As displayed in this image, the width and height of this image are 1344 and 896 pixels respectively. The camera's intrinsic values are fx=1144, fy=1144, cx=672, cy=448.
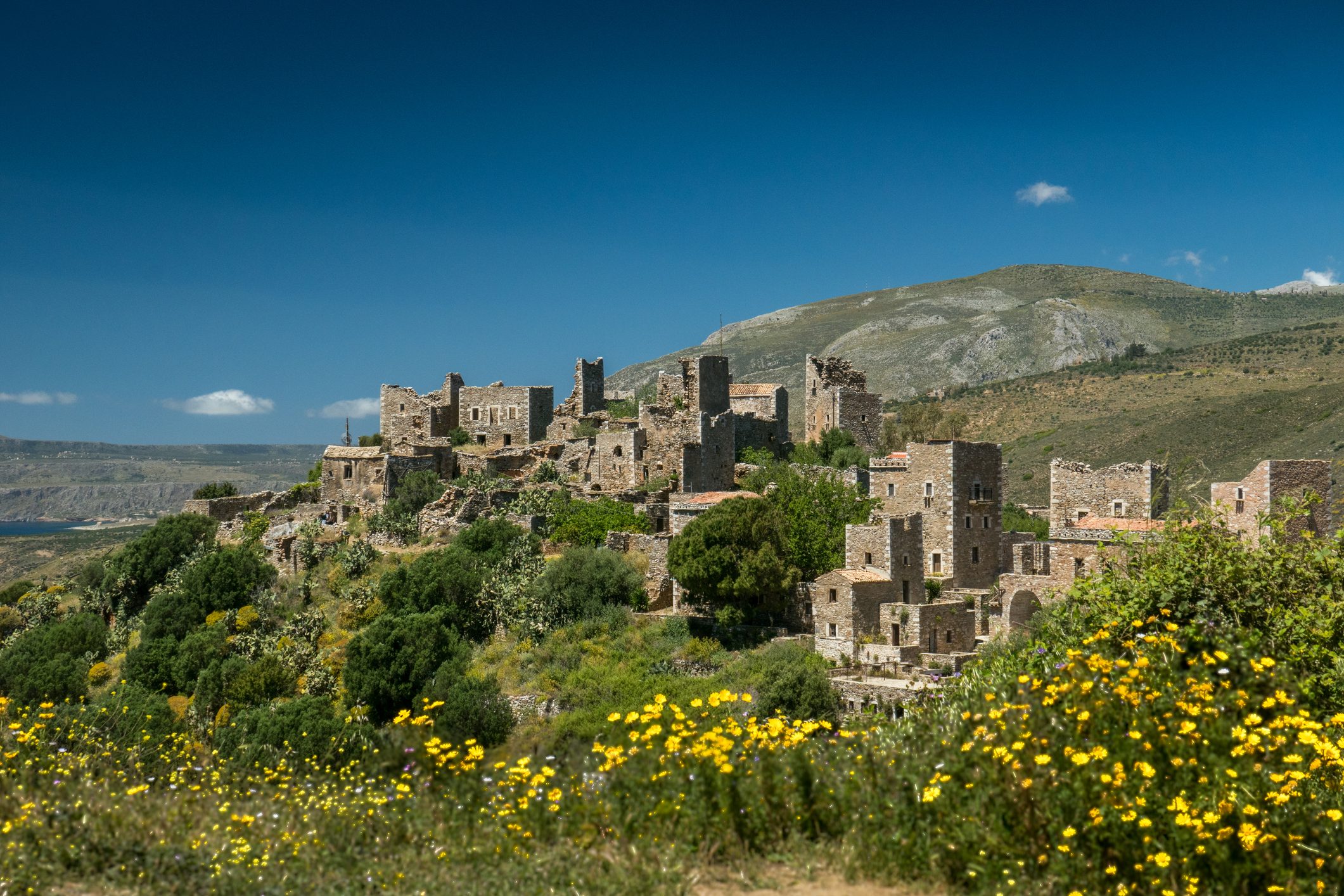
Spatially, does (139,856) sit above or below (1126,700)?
below

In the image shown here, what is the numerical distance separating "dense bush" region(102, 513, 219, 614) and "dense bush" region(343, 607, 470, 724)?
14.7 m

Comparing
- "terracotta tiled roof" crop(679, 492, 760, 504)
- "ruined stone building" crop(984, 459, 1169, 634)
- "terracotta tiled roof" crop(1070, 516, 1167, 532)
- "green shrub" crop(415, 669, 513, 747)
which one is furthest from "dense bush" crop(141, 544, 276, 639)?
"terracotta tiled roof" crop(1070, 516, 1167, 532)

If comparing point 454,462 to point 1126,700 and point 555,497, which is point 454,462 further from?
point 1126,700

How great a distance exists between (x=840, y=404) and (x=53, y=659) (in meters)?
28.2

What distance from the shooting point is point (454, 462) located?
43781 millimetres

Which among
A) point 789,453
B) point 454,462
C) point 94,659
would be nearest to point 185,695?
point 94,659

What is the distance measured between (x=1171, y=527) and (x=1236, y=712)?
5896 millimetres

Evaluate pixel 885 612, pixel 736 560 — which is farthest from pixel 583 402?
pixel 885 612

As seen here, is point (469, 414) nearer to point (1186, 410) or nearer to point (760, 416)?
point (760, 416)

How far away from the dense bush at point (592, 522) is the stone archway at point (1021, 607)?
12553mm

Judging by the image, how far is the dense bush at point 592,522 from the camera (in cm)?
3638

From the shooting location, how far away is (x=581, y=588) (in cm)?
3184

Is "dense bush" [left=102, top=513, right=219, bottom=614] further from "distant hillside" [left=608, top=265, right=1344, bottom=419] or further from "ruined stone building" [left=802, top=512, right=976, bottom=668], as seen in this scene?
"distant hillside" [left=608, top=265, right=1344, bottom=419]

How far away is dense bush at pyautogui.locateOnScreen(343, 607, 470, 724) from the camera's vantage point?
27703 mm
